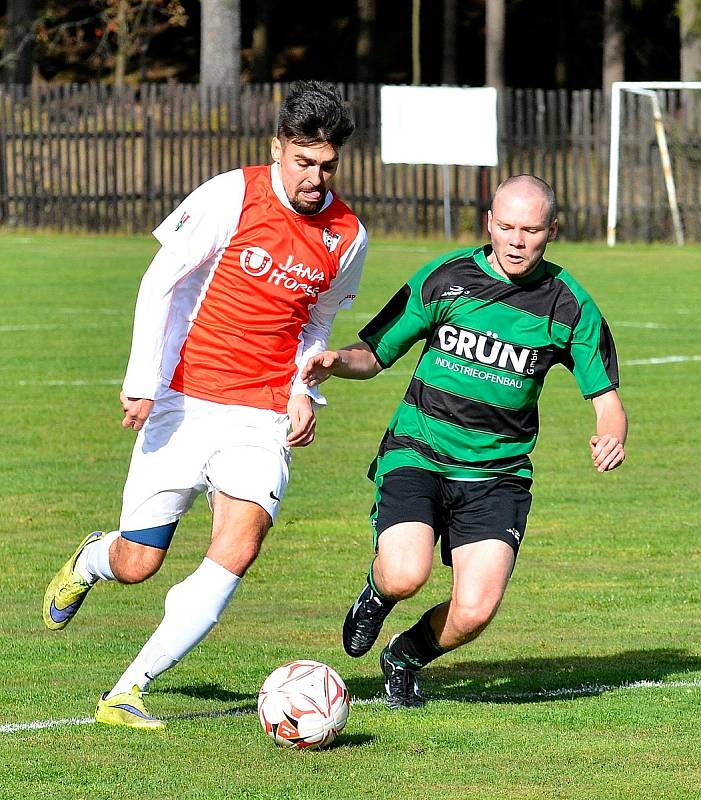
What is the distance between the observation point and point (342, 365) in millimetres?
6047

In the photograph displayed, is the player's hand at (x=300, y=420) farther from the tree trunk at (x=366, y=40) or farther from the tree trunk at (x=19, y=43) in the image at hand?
the tree trunk at (x=366, y=40)

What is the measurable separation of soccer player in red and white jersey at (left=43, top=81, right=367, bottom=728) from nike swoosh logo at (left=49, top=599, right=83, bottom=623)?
31 centimetres

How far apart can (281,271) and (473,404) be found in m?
0.84

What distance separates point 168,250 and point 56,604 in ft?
5.16

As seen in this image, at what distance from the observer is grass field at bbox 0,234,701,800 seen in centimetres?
528

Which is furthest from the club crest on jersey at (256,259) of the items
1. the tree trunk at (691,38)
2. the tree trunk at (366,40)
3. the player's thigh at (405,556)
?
the tree trunk at (366,40)

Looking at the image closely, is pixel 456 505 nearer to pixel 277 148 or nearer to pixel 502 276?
pixel 502 276

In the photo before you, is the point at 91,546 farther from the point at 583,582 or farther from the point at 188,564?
the point at 583,582

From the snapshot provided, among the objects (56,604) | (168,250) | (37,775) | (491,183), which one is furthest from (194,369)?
(491,183)

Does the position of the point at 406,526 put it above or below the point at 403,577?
above

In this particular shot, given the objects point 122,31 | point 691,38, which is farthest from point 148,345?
point 122,31

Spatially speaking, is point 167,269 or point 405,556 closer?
point 167,269

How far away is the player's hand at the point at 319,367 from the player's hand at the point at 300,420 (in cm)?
7

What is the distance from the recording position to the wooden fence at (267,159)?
103 ft
